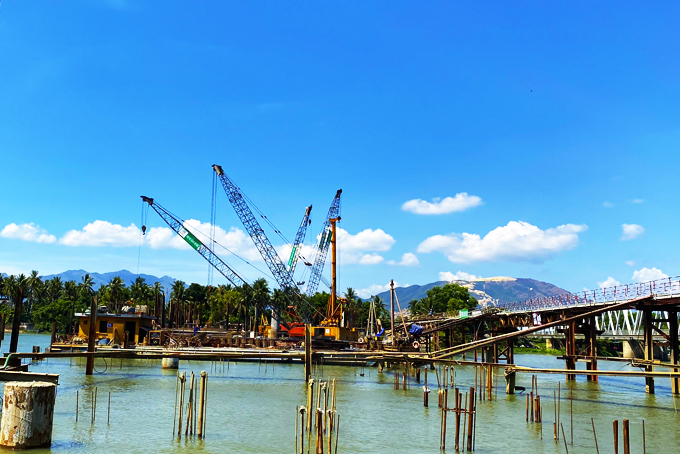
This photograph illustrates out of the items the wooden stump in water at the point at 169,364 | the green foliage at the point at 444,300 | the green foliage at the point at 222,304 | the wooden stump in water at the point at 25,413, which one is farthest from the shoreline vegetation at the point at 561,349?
the wooden stump in water at the point at 25,413

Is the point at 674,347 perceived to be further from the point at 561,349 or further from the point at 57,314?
the point at 57,314

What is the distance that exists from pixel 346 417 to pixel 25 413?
15735 mm

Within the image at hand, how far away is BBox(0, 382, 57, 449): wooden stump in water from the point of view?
58.4 feet

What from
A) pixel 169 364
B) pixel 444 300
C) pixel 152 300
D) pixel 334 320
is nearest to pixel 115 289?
pixel 152 300

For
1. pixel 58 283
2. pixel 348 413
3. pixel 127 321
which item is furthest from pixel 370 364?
pixel 58 283

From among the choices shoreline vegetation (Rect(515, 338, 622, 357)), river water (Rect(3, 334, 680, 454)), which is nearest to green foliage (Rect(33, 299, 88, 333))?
river water (Rect(3, 334, 680, 454))

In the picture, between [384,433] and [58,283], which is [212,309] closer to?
[58,283]

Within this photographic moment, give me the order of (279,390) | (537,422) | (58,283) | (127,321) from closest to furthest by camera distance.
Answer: (537,422)
(279,390)
(127,321)
(58,283)

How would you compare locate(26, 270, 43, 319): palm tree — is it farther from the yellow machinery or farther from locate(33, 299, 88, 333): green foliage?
the yellow machinery

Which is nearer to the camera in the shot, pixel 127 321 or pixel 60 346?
pixel 60 346

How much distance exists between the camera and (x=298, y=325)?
8894cm

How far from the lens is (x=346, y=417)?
29.7 metres

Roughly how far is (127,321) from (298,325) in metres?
28.1

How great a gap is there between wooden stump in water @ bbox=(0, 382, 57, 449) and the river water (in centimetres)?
88
